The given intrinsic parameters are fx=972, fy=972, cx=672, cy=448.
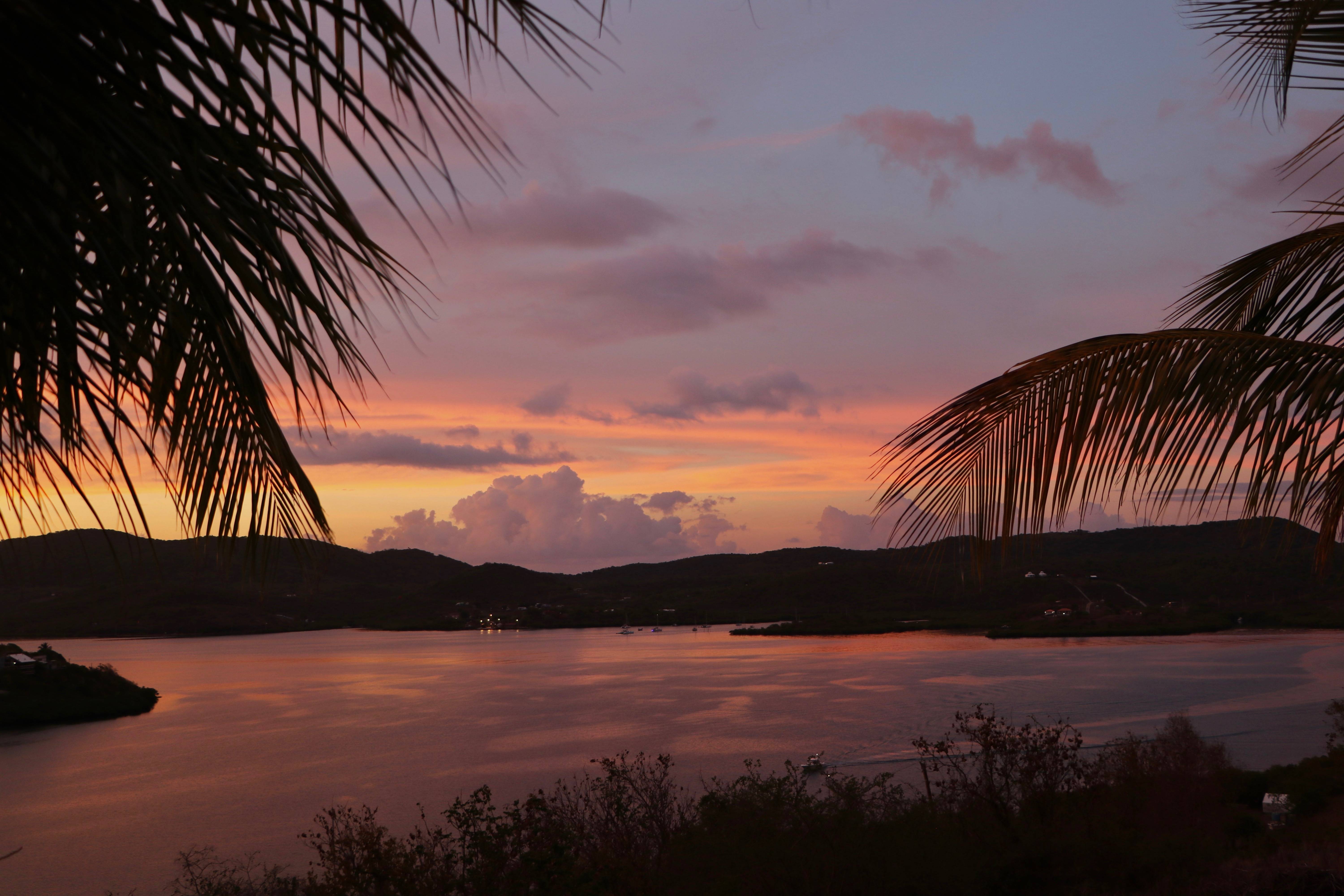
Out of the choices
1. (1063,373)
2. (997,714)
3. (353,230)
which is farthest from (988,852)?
(997,714)

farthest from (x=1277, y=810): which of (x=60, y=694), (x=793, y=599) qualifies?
(x=793, y=599)

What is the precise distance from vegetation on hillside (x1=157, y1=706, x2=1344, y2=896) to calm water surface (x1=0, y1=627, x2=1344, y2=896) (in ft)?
42.9

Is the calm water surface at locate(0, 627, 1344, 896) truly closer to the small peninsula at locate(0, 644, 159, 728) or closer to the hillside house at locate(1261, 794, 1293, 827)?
the small peninsula at locate(0, 644, 159, 728)

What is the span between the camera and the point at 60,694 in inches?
2228

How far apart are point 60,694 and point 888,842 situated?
2305 inches

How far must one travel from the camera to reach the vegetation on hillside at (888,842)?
1217cm

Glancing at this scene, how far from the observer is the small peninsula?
2148 inches

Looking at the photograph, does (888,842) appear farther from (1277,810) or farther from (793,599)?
(793,599)

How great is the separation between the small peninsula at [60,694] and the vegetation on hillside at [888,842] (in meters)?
42.9

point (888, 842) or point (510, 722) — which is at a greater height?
point (888, 842)

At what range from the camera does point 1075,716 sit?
44688 mm

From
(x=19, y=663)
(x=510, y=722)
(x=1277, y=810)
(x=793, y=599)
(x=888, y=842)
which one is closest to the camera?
(x=888, y=842)

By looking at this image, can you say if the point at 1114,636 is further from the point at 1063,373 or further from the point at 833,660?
the point at 1063,373

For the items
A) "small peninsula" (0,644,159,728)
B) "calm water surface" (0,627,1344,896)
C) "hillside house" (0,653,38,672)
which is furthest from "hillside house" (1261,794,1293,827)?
"hillside house" (0,653,38,672)
